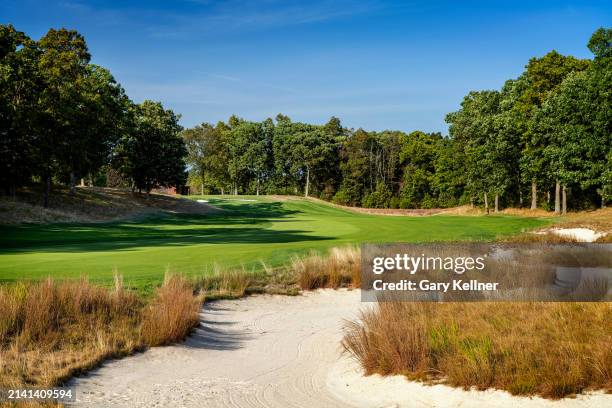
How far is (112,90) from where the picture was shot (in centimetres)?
5125

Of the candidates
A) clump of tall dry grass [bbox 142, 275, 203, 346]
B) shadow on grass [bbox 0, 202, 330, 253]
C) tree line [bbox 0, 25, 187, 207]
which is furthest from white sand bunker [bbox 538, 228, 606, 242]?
tree line [bbox 0, 25, 187, 207]

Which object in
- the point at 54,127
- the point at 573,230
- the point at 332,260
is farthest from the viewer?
the point at 54,127

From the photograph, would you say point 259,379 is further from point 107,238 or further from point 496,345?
point 107,238

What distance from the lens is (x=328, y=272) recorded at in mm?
15844

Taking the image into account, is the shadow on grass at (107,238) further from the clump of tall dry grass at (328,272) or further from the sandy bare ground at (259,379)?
the sandy bare ground at (259,379)

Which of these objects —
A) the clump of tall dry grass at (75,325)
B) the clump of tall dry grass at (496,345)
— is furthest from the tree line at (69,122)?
the clump of tall dry grass at (496,345)

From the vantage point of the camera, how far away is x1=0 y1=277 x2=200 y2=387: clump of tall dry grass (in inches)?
309

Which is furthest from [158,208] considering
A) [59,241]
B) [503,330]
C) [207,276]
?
[503,330]

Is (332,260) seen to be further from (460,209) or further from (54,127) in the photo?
(460,209)

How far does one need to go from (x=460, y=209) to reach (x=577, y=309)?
5808cm

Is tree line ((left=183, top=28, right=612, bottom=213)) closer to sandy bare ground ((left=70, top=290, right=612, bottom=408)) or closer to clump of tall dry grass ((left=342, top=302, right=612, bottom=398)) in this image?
clump of tall dry grass ((left=342, top=302, right=612, bottom=398))

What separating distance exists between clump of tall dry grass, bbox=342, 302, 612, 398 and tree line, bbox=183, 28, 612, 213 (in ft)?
107

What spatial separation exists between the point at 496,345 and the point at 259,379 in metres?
3.43

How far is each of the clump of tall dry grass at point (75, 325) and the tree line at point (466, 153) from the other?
34.9m
